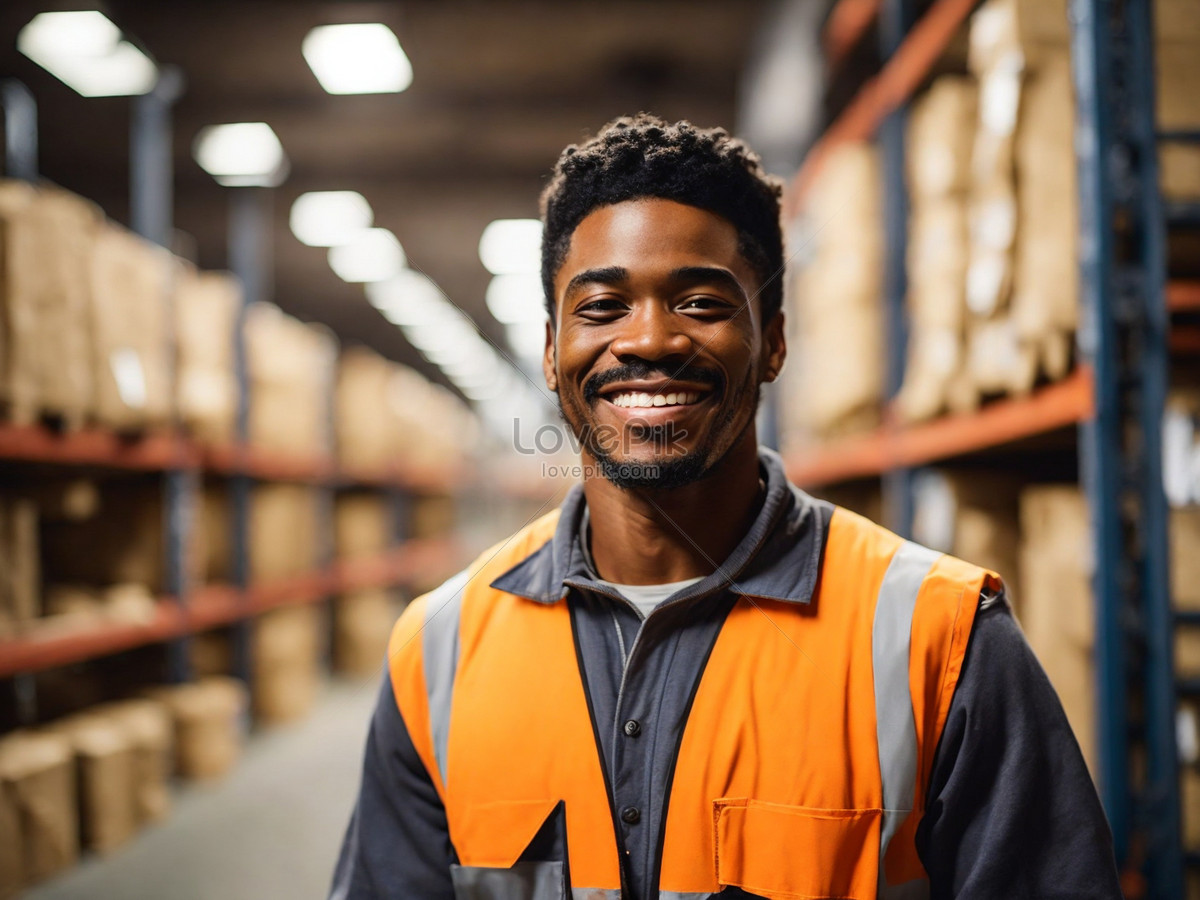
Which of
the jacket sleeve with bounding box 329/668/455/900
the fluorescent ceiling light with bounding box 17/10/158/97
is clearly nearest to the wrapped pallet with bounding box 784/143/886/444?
the jacket sleeve with bounding box 329/668/455/900

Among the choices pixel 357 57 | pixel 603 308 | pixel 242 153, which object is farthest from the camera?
pixel 242 153

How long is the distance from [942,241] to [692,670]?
240 cm

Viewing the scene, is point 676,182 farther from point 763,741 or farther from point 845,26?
point 845,26

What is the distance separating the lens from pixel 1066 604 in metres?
2.51

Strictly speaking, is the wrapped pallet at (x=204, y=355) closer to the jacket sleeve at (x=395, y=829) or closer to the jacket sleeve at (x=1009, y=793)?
the jacket sleeve at (x=395, y=829)

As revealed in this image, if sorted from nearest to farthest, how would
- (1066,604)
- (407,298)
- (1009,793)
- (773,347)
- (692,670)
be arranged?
(1009,793), (692,670), (773,347), (1066,604), (407,298)

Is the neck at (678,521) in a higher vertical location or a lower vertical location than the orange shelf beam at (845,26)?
lower

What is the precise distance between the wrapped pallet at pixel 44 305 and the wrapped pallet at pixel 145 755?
1.64 meters

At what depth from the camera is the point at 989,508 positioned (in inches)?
131

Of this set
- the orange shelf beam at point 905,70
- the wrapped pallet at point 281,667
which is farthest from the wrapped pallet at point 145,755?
the orange shelf beam at point 905,70

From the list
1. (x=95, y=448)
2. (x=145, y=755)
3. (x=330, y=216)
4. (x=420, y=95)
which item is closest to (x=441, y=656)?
(x=95, y=448)

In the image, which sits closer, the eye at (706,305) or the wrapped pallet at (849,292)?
the eye at (706,305)

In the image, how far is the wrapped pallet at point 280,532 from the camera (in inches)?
251

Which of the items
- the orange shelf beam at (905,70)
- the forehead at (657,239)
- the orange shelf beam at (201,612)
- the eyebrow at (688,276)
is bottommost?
the orange shelf beam at (201,612)
